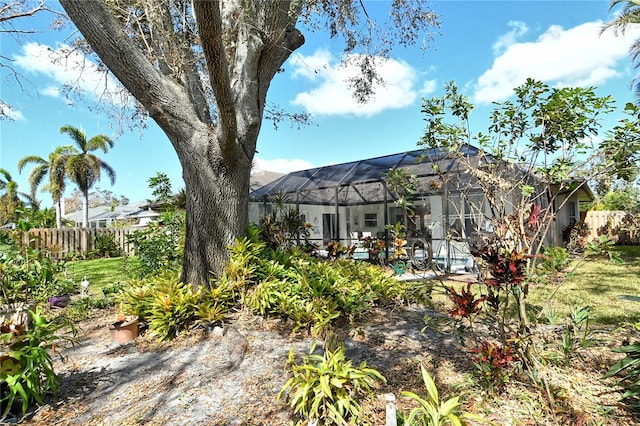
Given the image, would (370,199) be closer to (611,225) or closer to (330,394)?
(330,394)

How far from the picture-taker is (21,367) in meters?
2.68

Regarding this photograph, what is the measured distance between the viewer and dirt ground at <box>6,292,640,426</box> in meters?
2.48

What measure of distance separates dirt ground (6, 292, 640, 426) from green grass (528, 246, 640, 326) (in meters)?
0.88

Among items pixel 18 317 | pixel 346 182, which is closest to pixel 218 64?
pixel 18 317

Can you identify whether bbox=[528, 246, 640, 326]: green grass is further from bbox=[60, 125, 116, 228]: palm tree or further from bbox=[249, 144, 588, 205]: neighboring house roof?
bbox=[60, 125, 116, 228]: palm tree

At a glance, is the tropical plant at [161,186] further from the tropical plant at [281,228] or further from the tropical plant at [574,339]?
the tropical plant at [574,339]

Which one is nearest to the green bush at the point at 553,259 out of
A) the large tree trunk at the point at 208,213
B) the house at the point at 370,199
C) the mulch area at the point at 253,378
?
the mulch area at the point at 253,378

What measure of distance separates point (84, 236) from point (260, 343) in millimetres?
15154

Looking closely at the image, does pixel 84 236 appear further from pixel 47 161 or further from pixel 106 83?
pixel 47 161

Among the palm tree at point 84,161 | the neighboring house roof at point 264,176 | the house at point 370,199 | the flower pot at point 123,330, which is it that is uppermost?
the palm tree at point 84,161

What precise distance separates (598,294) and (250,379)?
6580 mm

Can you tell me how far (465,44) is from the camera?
27.5 feet

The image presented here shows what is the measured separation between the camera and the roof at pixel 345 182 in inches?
397

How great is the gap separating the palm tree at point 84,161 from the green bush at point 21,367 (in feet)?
79.2
